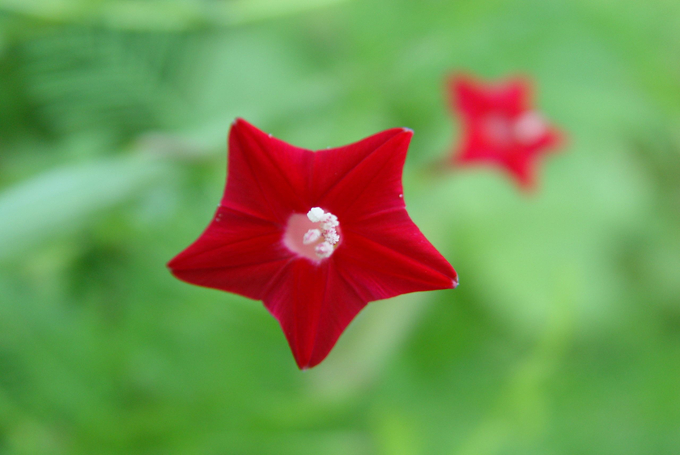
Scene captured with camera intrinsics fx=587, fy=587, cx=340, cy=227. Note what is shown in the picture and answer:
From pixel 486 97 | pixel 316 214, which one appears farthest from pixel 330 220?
pixel 486 97

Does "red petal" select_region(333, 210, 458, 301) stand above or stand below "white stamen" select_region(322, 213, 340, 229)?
below

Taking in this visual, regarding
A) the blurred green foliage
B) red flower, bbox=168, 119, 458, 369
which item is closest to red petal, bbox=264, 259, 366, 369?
red flower, bbox=168, 119, 458, 369

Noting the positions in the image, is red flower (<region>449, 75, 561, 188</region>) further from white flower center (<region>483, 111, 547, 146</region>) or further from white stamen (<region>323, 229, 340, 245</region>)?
white stamen (<region>323, 229, 340, 245</region>)

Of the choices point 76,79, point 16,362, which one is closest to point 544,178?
point 76,79

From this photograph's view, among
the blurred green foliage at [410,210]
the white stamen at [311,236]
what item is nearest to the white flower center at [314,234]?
the white stamen at [311,236]

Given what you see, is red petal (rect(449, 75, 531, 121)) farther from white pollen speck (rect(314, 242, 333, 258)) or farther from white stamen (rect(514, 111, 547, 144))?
white pollen speck (rect(314, 242, 333, 258))

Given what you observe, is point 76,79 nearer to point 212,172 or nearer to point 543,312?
point 212,172

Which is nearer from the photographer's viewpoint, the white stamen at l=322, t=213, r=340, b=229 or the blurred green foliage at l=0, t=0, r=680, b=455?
the white stamen at l=322, t=213, r=340, b=229

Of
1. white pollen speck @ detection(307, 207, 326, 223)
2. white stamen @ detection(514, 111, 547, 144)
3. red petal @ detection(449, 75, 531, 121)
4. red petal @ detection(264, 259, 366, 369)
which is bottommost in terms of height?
red petal @ detection(264, 259, 366, 369)
